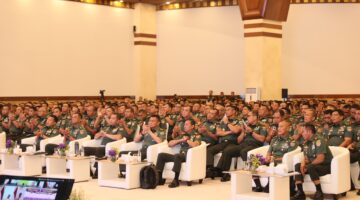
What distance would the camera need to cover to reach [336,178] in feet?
27.9

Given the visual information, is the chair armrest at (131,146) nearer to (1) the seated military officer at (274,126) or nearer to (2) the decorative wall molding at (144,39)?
(1) the seated military officer at (274,126)

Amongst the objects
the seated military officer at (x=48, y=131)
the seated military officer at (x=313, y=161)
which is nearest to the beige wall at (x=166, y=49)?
the seated military officer at (x=48, y=131)

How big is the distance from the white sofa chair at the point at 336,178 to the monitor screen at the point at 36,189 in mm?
6459

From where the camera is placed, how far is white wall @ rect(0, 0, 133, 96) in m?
19.9

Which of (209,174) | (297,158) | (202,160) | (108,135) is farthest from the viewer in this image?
(108,135)

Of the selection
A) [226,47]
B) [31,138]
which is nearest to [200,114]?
[31,138]

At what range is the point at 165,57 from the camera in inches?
976

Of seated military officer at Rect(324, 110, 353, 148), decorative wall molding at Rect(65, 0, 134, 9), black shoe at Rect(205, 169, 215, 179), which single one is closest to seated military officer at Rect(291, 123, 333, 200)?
seated military officer at Rect(324, 110, 353, 148)

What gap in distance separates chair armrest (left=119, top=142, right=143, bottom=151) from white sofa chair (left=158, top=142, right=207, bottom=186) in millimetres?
1053

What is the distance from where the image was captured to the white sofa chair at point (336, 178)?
852cm

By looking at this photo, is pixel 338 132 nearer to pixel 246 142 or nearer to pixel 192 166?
pixel 246 142

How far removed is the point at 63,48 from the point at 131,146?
11.3 m

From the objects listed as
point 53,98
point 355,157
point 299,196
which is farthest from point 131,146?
point 53,98

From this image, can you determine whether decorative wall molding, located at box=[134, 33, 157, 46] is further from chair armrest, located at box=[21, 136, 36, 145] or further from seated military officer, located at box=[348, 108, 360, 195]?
seated military officer, located at box=[348, 108, 360, 195]
